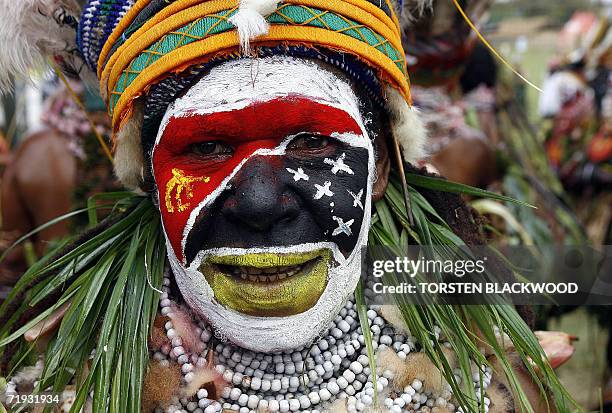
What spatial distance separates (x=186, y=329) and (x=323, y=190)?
1.87 ft

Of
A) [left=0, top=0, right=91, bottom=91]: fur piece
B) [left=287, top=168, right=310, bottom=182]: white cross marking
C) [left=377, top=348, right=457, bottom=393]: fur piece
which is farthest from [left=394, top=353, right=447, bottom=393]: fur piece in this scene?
[left=0, top=0, right=91, bottom=91]: fur piece

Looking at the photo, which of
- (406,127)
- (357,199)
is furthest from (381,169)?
(357,199)

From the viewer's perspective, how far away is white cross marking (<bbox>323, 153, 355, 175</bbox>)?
1.96m

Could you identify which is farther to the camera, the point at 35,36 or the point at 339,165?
the point at 35,36

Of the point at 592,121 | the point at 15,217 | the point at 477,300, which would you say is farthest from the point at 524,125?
the point at 477,300

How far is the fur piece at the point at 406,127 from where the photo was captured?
2.21 m

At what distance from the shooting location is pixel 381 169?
2250 mm

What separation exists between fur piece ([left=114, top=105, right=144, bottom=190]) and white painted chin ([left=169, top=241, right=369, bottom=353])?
378 millimetres

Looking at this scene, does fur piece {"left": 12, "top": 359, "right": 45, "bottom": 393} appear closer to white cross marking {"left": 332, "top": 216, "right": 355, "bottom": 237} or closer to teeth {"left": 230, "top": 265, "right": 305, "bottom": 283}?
teeth {"left": 230, "top": 265, "right": 305, "bottom": 283}

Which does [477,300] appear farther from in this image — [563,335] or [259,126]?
[259,126]

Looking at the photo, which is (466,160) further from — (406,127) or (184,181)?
(184,181)

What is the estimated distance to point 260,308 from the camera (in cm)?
190

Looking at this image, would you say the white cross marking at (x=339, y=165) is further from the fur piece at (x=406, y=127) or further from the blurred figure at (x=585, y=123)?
the blurred figure at (x=585, y=123)

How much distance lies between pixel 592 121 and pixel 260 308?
20.5 ft
